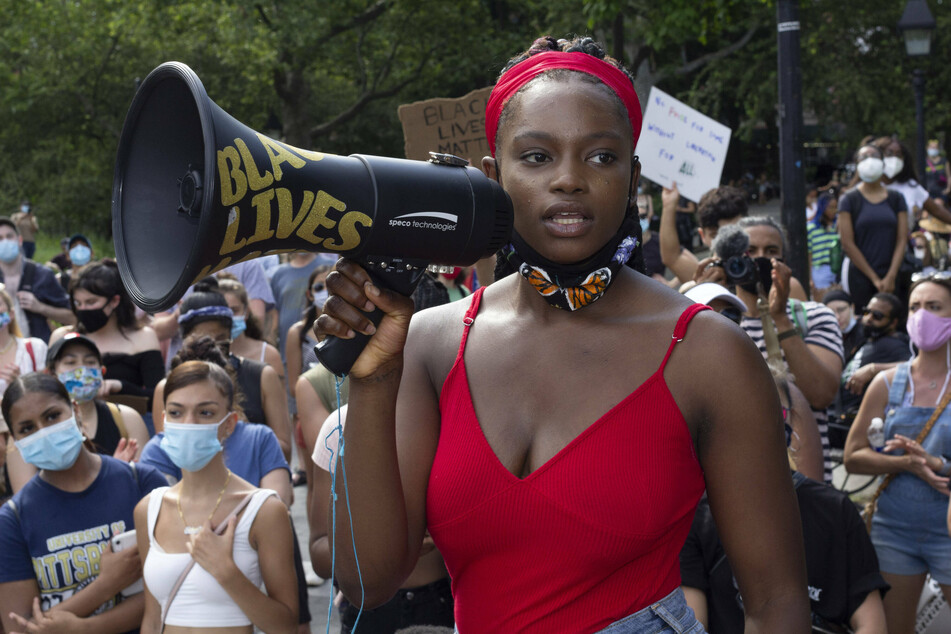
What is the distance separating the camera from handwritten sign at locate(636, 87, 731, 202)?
6023 millimetres

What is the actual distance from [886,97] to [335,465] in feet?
84.1

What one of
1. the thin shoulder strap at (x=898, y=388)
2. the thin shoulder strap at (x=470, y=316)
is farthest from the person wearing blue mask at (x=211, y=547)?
the thin shoulder strap at (x=898, y=388)

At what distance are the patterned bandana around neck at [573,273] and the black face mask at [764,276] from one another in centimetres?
251

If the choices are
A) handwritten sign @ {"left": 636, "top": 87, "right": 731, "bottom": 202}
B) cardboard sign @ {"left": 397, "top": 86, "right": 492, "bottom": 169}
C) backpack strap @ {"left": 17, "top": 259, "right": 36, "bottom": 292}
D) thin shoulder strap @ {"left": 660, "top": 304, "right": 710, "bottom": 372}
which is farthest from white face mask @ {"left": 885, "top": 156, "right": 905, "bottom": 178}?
thin shoulder strap @ {"left": 660, "top": 304, "right": 710, "bottom": 372}

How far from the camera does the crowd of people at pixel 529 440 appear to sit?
1736 millimetres

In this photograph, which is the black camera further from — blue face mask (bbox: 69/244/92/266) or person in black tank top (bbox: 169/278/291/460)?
blue face mask (bbox: 69/244/92/266)

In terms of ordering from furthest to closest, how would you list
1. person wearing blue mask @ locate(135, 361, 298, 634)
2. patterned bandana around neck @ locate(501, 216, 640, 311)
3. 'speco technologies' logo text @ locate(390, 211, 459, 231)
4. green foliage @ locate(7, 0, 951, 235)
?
1. green foliage @ locate(7, 0, 951, 235)
2. person wearing blue mask @ locate(135, 361, 298, 634)
3. patterned bandana around neck @ locate(501, 216, 640, 311)
4. 'speco technologies' logo text @ locate(390, 211, 459, 231)

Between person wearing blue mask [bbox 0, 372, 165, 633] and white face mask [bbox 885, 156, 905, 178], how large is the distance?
6.81 m

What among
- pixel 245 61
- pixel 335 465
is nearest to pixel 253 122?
pixel 245 61

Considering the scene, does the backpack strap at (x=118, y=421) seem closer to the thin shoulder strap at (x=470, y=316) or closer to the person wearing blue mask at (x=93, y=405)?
the person wearing blue mask at (x=93, y=405)

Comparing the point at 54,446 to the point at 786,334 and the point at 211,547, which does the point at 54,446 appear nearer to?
the point at 211,547

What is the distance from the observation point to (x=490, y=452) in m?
1.76

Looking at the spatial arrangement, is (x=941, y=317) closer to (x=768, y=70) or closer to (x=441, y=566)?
(x=441, y=566)

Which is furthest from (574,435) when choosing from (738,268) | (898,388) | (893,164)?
(893,164)
